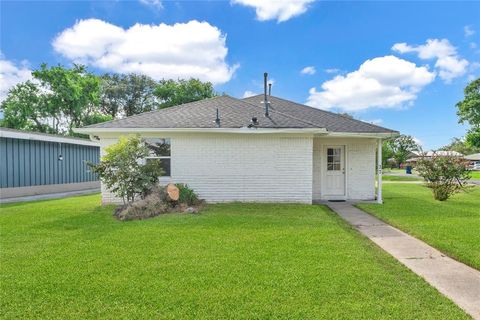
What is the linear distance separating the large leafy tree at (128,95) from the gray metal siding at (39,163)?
24.2m

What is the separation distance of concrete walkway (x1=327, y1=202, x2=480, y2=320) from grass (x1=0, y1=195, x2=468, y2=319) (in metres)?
0.21

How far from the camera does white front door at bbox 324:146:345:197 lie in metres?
12.0

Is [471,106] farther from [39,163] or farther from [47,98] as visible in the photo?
[47,98]

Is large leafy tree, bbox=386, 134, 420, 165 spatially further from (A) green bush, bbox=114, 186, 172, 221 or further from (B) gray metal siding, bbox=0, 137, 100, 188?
(A) green bush, bbox=114, 186, 172, 221


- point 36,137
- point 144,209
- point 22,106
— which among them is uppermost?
point 22,106

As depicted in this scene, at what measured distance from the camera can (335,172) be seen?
39.6ft

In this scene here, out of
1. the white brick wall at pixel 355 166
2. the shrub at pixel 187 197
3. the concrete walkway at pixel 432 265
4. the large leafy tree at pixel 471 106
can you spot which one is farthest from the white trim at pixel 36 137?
the large leafy tree at pixel 471 106

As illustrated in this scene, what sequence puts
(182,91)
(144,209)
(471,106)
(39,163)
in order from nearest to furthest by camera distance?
(144,209), (39,163), (471,106), (182,91)

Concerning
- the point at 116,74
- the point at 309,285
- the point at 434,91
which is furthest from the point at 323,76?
the point at 116,74

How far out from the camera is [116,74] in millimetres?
42031

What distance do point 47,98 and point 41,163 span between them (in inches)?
696

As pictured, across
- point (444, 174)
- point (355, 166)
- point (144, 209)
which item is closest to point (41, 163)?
point (144, 209)

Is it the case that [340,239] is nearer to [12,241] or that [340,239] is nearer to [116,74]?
[12,241]

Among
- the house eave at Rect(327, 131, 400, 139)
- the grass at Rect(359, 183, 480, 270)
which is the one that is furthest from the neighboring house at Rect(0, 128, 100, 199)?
the grass at Rect(359, 183, 480, 270)
